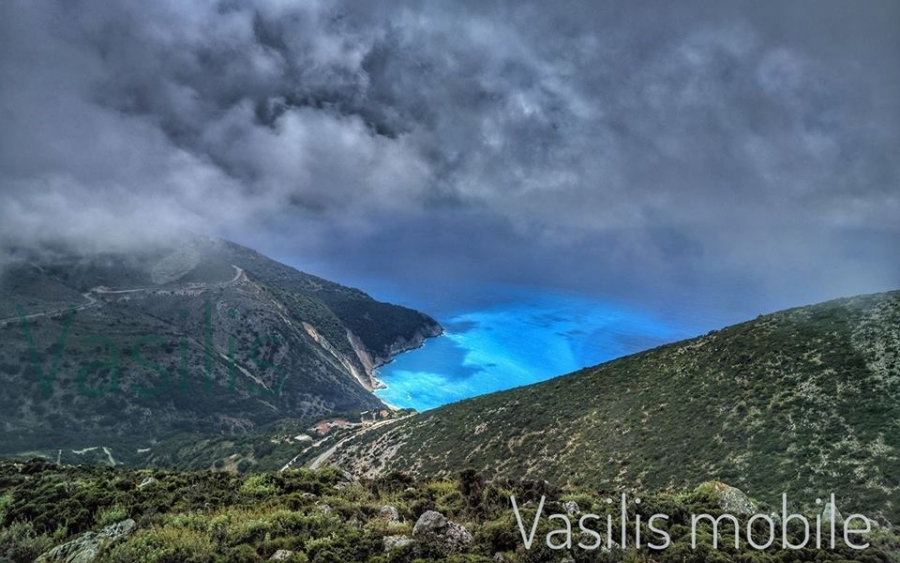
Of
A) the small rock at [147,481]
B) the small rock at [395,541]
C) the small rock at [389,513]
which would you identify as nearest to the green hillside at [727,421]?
the small rock at [389,513]

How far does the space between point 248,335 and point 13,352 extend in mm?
70623

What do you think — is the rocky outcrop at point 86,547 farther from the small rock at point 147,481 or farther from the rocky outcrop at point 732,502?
the rocky outcrop at point 732,502

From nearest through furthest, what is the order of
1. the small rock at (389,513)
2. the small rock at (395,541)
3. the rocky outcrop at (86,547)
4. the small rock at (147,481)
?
the rocky outcrop at (86,547)
the small rock at (395,541)
the small rock at (389,513)
the small rock at (147,481)

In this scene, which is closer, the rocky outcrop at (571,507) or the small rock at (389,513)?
the small rock at (389,513)

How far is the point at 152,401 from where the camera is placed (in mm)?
148625

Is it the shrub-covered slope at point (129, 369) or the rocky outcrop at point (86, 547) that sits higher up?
the shrub-covered slope at point (129, 369)

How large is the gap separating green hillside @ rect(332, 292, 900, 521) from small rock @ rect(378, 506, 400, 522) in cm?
2231

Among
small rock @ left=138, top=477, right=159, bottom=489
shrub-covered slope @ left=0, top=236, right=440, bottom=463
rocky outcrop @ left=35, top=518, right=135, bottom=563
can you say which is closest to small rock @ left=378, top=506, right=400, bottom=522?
rocky outcrop @ left=35, top=518, right=135, bottom=563

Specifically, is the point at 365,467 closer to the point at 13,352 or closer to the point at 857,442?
the point at 857,442

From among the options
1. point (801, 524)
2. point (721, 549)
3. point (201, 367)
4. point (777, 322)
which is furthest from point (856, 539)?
point (201, 367)

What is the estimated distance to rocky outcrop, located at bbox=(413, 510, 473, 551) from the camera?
35.0 feet

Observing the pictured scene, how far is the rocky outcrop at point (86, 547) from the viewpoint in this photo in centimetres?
1006

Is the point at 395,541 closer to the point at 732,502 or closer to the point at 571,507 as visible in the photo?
the point at 571,507

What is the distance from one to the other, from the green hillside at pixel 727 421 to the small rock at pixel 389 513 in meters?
22.3
